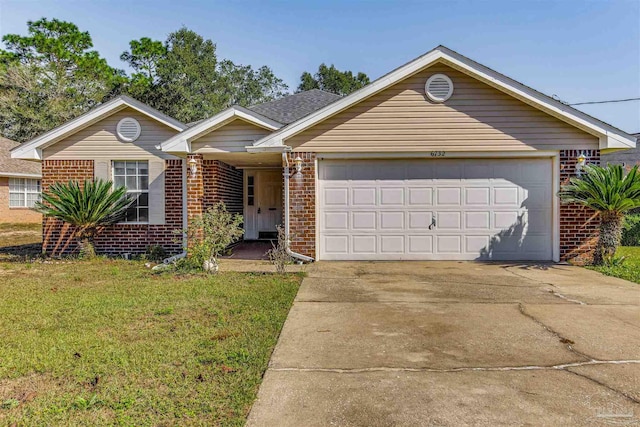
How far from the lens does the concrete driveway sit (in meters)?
2.75

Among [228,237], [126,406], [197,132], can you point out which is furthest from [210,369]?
[197,132]

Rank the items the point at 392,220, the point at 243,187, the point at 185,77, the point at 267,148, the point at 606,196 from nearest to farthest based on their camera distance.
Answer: the point at 606,196 < the point at 267,148 < the point at 392,220 < the point at 243,187 < the point at 185,77

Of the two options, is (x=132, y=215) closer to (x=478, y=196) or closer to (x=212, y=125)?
(x=212, y=125)

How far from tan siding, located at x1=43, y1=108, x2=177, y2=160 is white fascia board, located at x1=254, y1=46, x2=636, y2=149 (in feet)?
10.8

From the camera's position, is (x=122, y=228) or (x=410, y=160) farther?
(x=122, y=228)

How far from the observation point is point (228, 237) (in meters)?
7.73

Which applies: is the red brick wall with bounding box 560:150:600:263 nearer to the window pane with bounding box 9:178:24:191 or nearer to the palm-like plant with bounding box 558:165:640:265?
the palm-like plant with bounding box 558:165:640:265

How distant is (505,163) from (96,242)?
34.5ft

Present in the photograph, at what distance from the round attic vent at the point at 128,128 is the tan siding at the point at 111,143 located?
9cm

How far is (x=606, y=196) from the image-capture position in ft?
25.9

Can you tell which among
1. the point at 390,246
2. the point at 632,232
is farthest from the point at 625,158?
the point at 390,246

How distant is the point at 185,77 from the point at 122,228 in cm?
2699

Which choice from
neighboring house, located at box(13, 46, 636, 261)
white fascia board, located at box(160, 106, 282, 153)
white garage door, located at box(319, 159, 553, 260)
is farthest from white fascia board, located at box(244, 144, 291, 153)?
white garage door, located at box(319, 159, 553, 260)

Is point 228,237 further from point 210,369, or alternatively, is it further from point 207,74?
point 207,74
